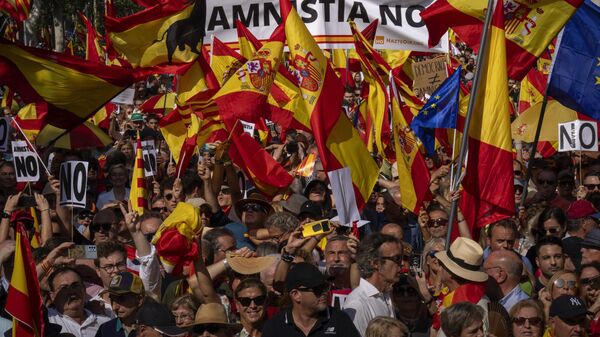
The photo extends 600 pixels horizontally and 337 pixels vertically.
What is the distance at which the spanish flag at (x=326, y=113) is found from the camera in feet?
37.1

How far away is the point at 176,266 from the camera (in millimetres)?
9125

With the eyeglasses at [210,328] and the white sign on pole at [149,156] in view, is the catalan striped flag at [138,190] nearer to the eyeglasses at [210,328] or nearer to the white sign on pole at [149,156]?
the white sign on pole at [149,156]

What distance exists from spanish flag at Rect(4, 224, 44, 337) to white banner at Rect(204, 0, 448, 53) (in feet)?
23.7

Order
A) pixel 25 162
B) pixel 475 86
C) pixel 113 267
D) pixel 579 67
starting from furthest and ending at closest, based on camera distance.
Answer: pixel 25 162, pixel 579 67, pixel 475 86, pixel 113 267

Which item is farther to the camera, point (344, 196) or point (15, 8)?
point (15, 8)

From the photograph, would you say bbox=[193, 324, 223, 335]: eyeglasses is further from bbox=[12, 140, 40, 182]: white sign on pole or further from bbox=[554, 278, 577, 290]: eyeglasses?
bbox=[12, 140, 40, 182]: white sign on pole

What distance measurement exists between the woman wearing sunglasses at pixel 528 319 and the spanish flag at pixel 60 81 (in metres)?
3.97

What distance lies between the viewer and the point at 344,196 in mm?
10672

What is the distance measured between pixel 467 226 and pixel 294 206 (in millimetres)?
2260

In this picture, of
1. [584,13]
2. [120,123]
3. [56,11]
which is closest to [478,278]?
[584,13]

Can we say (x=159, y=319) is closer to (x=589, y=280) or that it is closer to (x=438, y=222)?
(x=589, y=280)

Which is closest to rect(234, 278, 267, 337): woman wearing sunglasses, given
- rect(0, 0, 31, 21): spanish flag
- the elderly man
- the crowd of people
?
the crowd of people

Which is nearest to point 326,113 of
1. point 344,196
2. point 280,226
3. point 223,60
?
point 344,196

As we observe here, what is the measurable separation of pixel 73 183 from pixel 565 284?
458 cm
